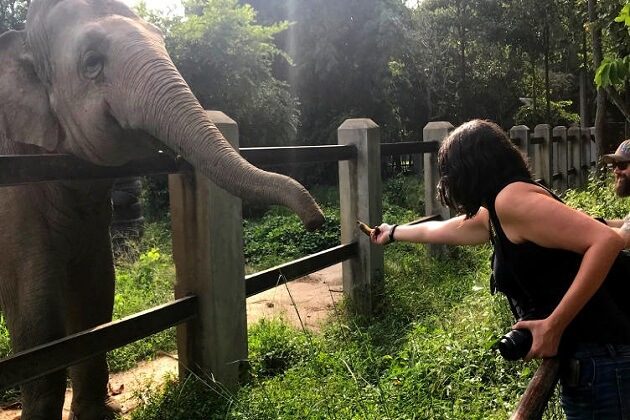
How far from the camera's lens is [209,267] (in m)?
3.58

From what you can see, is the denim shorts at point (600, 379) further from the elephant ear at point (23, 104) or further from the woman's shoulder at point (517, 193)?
the elephant ear at point (23, 104)

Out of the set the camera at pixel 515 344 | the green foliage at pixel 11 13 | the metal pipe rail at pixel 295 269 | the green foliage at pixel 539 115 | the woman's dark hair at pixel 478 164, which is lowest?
the metal pipe rail at pixel 295 269

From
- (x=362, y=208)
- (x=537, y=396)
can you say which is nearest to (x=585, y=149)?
(x=362, y=208)

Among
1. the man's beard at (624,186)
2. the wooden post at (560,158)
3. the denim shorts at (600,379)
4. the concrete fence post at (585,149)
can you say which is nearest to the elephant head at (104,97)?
the denim shorts at (600,379)

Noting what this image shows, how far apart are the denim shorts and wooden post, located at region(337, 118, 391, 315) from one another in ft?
11.1

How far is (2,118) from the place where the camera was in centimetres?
315

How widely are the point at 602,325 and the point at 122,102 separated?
2.11 metres

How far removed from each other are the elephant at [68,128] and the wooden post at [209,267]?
1.51 feet

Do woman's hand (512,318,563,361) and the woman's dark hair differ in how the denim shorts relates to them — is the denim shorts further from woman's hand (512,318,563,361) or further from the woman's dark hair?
the woman's dark hair

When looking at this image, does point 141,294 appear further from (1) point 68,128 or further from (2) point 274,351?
(1) point 68,128

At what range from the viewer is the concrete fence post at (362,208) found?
17.6ft

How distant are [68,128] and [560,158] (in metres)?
12.1

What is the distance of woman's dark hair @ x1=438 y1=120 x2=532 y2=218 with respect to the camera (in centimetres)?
205

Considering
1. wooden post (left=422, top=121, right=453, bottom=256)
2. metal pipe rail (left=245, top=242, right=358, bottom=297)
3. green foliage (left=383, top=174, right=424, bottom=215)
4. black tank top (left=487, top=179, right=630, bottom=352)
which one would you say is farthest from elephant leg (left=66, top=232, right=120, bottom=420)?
green foliage (left=383, top=174, right=424, bottom=215)
